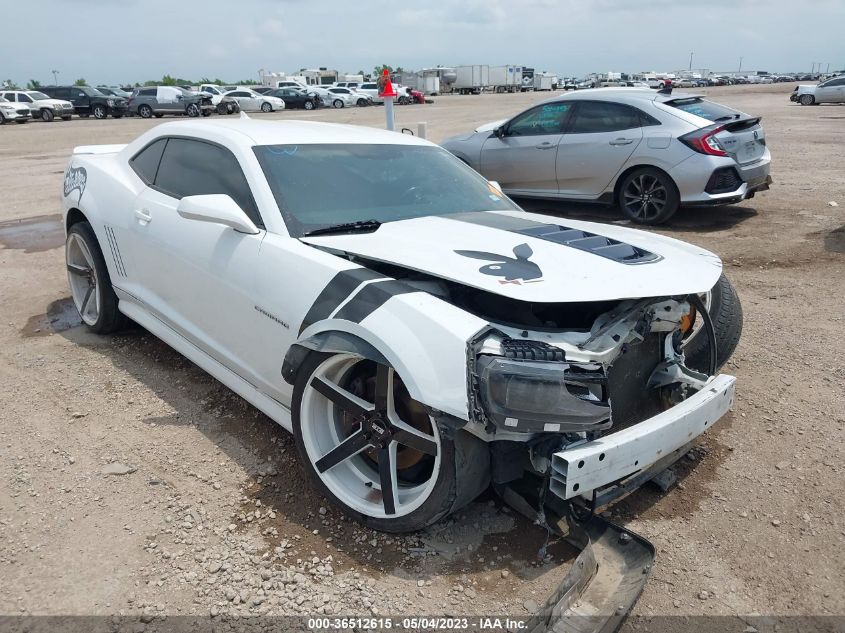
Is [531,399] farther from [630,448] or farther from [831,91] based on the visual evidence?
[831,91]

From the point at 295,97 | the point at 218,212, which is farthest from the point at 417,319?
the point at 295,97

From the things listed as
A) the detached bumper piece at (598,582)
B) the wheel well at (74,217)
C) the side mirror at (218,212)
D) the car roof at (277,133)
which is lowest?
the detached bumper piece at (598,582)

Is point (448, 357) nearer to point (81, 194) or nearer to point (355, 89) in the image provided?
point (81, 194)

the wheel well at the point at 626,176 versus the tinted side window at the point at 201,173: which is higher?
the tinted side window at the point at 201,173

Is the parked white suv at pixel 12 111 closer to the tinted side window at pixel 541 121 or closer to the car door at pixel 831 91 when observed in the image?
the tinted side window at pixel 541 121

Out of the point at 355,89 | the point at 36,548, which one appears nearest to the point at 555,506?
the point at 36,548

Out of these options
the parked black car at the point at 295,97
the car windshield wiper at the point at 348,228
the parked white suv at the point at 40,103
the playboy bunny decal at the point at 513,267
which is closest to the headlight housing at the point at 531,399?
the playboy bunny decal at the point at 513,267

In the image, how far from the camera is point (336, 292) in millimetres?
2635

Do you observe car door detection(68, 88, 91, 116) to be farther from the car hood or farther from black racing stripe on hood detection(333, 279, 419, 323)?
black racing stripe on hood detection(333, 279, 419, 323)

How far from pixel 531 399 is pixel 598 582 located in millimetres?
699

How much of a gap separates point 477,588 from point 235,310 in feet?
5.55

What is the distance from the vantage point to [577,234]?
3148 millimetres

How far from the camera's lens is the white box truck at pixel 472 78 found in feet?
217

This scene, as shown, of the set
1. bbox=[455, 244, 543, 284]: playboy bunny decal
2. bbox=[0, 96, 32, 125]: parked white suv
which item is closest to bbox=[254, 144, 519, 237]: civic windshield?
bbox=[455, 244, 543, 284]: playboy bunny decal
